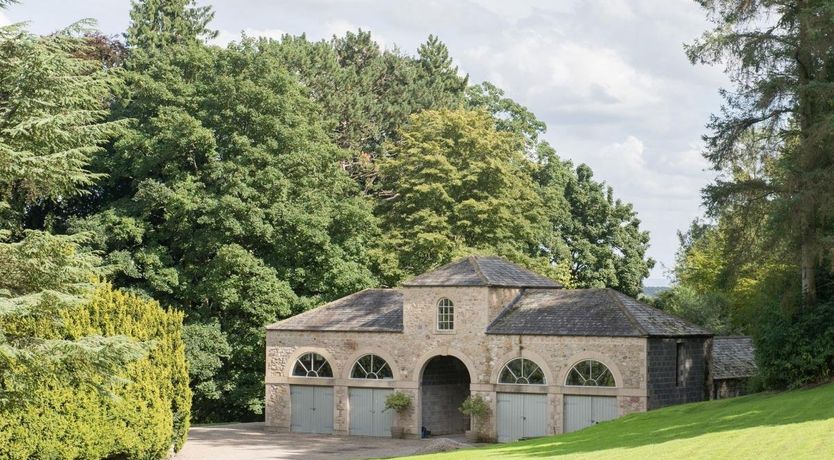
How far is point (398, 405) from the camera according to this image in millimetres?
43500

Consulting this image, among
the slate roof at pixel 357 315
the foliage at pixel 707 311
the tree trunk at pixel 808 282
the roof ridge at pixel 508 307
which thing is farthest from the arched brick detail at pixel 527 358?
the foliage at pixel 707 311

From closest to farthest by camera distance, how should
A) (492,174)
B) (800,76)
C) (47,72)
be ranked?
(47,72), (800,76), (492,174)

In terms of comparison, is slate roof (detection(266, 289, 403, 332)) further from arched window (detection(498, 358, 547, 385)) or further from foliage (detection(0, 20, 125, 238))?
foliage (detection(0, 20, 125, 238))

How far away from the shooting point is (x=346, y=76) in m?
61.3

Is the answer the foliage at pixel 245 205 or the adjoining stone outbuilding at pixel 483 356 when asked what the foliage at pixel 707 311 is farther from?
the adjoining stone outbuilding at pixel 483 356

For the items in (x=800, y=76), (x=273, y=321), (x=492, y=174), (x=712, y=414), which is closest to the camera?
(x=712, y=414)

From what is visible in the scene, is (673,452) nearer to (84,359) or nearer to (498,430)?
(84,359)

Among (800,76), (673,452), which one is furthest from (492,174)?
(673,452)

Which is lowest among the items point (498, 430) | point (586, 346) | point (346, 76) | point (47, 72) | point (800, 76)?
point (498, 430)

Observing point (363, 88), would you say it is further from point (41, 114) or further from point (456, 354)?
point (41, 114)

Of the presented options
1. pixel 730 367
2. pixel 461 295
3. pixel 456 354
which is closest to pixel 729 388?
pixel 730 367

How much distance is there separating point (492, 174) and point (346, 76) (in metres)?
12.9

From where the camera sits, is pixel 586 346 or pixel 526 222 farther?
pixel 526 222

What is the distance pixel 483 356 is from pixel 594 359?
413 cm
